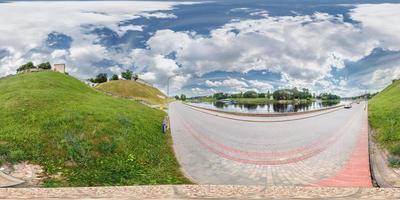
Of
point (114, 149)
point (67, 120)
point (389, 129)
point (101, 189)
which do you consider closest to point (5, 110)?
point (67, 120)

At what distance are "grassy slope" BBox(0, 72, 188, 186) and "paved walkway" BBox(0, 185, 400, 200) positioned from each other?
9.67 feet

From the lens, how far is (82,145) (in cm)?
2017

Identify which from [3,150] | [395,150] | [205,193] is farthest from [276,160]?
[3,150]

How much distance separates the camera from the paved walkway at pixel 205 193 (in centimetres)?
1042

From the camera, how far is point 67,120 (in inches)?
980

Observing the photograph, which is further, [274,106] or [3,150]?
[274,106]

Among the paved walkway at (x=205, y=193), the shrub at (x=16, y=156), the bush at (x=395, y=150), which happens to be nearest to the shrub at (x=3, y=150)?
the shrub at (x=16, y=156)

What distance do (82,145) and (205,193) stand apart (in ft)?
36.7

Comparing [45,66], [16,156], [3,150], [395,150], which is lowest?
[16,156]

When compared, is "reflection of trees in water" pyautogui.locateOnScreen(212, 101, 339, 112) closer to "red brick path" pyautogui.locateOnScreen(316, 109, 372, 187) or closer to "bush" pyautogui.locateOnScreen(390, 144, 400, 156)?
"bush" pyautogui.locateOnScreen(390, 144, 400, 156)

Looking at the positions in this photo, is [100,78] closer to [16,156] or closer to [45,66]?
[45,66]

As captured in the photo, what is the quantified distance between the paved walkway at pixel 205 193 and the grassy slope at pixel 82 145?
295cm

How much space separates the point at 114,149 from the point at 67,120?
19.6 feet

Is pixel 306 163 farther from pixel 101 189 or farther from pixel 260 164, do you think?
pixel 101 189
